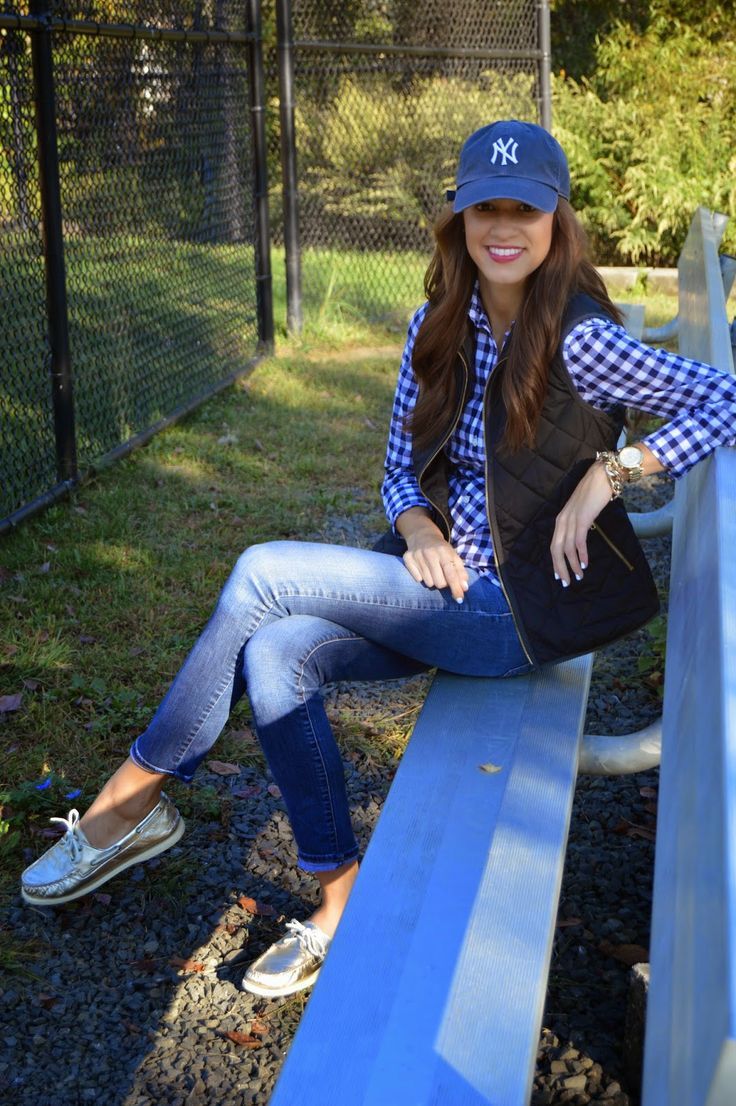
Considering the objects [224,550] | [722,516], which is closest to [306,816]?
[722,516]

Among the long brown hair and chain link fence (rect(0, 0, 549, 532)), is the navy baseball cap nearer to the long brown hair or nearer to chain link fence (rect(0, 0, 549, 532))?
the long brown hair

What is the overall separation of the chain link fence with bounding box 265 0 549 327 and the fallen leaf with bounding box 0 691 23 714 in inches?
231

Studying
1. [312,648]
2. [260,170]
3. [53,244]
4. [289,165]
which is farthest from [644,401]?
[289,165]

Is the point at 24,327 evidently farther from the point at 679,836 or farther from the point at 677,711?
the point at 679,836

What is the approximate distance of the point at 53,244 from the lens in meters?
5.50

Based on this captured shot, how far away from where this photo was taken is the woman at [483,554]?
2.65 m

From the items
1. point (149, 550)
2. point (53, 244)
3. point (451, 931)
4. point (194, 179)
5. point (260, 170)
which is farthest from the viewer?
point (260, 170)

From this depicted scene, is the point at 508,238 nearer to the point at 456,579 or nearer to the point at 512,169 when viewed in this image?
the point at 512,169

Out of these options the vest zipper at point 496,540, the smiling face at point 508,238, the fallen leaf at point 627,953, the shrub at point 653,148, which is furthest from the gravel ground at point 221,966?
the shrub at point 653,148

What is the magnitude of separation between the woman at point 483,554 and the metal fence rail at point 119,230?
279 centimetres

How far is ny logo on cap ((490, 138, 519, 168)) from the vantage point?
2.70 metres

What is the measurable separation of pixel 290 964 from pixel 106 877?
0.53 metres

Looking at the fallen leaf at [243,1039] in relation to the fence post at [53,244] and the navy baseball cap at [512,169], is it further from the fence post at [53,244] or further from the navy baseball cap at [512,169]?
the fence post at [53,244]

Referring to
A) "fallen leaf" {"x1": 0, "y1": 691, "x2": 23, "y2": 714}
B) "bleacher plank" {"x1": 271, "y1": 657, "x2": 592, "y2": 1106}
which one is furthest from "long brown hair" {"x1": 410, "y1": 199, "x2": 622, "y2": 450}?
"fallen leaf" {"x1": 0, "y1": 691, "x2": 23, "y2": 714}
